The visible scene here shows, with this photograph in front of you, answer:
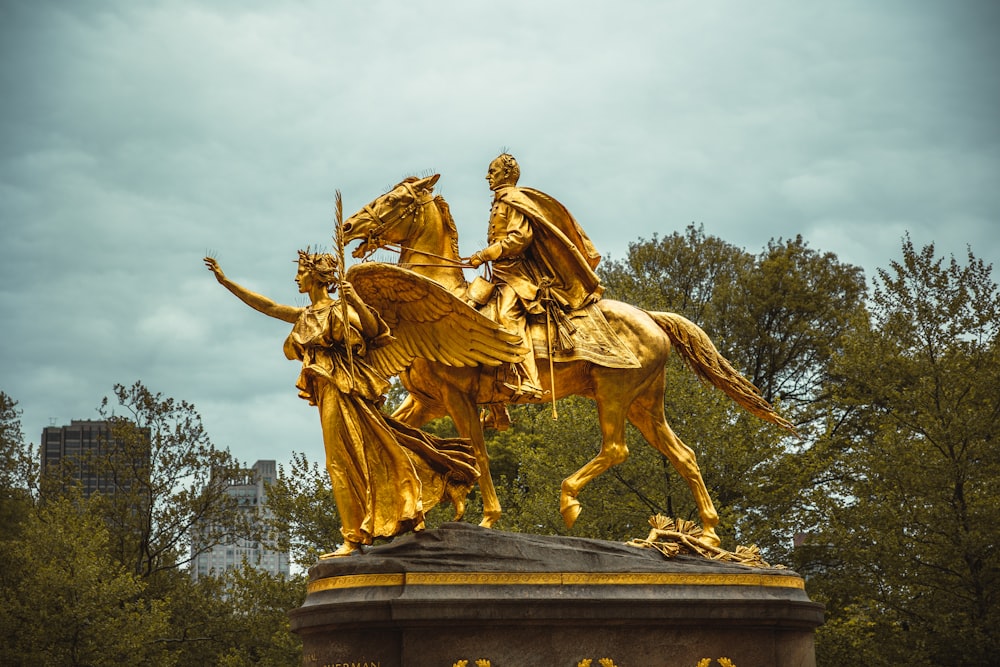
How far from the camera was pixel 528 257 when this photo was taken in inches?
544

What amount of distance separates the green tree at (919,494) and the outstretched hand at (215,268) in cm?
1377

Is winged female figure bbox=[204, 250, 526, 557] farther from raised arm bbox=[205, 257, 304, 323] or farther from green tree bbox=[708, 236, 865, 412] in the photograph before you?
green tree bbox=[708, 236, 865, 412]

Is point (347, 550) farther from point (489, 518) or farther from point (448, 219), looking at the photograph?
point (448, 219)

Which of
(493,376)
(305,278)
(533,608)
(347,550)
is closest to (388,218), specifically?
(305,278)

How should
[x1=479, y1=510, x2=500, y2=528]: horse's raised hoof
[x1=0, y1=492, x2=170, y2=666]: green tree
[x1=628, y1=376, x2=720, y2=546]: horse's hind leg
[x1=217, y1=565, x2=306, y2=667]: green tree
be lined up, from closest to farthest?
1. [x1=479, y1=510, x2=500, y2=528]: horse's raised hoof
2. [x1=628, y1=376, x2=720, y2=546]: horse's hind leg
3. [x1=0, y1=492, x2=170, y2=666]: green tree
4. [x1=217, y1=565, x2=306, y2=667]: green tree

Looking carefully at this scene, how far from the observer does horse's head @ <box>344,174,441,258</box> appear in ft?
43.2

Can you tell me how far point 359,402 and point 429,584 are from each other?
2.00 metres

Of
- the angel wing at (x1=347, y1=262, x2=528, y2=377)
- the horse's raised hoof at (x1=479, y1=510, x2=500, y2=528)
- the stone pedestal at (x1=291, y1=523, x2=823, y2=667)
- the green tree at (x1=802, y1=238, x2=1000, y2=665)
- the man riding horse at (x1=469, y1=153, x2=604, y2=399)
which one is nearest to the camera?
the stone pedestal at (x1=291, y1=523, x2=823, y2=667)

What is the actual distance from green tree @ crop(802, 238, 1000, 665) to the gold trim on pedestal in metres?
10.3

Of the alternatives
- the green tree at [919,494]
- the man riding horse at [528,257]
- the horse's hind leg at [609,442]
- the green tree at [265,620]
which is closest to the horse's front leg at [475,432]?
the horse's hind leg at [609,442]

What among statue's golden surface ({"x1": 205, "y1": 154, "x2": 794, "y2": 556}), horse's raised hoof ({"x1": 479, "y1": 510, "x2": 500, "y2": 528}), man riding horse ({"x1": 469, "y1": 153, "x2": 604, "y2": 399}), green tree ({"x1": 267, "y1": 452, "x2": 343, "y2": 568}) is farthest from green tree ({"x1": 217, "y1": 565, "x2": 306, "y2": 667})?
man riding horse ({"x1": 469, "y1": 153, "x2": 604, "y2": 399})

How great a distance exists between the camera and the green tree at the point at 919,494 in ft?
69.8

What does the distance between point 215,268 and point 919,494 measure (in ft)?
47.2

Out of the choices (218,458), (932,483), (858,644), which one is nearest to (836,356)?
(932,483)
